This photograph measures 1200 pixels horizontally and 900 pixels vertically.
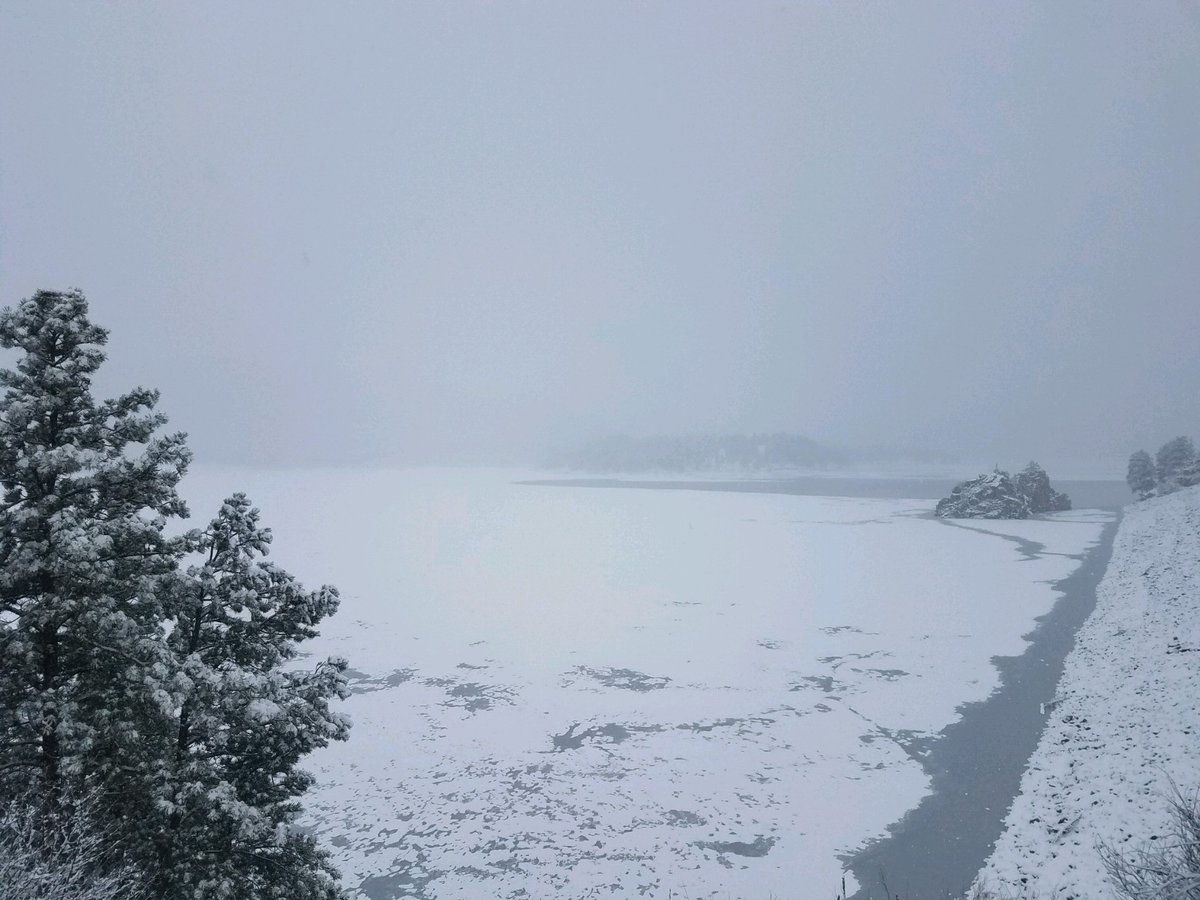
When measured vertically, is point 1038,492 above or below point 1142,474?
below

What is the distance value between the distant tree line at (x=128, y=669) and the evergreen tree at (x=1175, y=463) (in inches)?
4023

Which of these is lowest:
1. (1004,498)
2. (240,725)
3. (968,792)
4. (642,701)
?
(642,701)

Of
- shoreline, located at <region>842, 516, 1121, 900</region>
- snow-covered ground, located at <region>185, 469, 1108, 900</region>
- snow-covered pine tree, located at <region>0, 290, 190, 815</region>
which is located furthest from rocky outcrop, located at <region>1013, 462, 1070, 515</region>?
snow-covered pine tree, located at <region>0, 290, 190, 815</region>

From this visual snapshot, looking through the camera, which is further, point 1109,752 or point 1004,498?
point 1004,498

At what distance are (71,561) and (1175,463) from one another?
108748 mm

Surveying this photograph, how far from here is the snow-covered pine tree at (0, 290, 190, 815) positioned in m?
7.36

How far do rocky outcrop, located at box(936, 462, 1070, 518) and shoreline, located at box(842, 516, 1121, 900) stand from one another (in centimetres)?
5149

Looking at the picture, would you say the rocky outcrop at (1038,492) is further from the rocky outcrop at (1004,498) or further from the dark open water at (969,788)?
the dark open water at (969,788)

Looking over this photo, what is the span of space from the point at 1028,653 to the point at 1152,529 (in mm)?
36046

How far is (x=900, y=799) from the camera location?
15.3 m

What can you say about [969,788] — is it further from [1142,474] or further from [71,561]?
[1142,474]

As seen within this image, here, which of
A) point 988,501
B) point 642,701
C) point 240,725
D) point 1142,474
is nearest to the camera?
point 240,725

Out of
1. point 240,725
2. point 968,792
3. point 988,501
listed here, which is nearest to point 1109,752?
point 968,792

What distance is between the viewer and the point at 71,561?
7.29m
